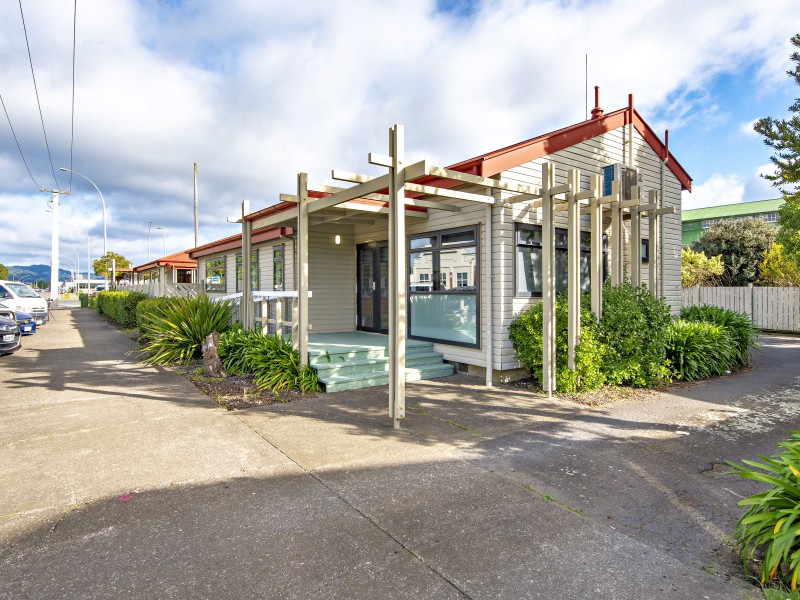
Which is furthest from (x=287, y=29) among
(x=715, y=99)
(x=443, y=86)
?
(x=715, y=99)

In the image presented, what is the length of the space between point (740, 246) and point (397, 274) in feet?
79.3

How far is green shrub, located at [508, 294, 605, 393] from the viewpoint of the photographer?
6.70 m

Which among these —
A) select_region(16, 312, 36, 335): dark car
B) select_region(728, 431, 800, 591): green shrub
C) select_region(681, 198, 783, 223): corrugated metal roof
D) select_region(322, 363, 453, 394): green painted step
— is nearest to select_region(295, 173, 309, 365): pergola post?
select_region(322, 363, 453, 394): green painted step

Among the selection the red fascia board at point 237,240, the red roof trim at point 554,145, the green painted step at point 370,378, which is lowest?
the green painted step at point 370,378

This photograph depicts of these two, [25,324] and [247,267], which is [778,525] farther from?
[25,324]

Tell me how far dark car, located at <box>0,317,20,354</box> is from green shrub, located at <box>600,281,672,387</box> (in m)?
11.5

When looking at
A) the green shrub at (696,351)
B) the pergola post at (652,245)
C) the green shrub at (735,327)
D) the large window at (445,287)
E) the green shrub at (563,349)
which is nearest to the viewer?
the green shrub at (563,349)

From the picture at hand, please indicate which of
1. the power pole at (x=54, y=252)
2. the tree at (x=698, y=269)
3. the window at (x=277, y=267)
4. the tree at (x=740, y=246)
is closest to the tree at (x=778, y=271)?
the tree at (x=698, y=269)

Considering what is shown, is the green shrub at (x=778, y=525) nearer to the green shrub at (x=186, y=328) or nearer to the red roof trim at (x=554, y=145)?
the red roof trim at (x=554, y=145)

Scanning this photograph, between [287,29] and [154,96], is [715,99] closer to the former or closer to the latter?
[287,29]

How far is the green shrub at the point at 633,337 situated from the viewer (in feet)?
22.9

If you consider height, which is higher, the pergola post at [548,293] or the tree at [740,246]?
the tree at [740,246]

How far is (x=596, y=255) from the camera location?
7.12 metres

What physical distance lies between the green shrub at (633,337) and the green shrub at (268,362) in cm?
443
